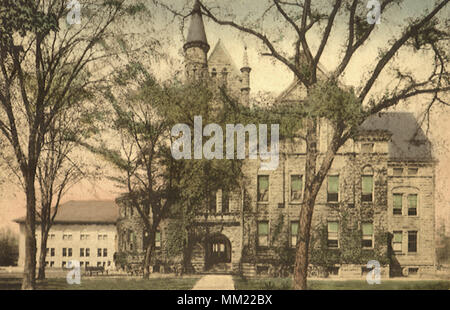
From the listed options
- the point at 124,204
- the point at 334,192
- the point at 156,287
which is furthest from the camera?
the point at 334,192

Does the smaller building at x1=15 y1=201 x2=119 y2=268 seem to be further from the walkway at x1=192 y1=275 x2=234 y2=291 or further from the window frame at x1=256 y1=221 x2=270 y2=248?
the window frame at x1=256 y1=221 x2=270 y2=248

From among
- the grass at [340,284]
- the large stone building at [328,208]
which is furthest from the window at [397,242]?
the grass at [340,284]

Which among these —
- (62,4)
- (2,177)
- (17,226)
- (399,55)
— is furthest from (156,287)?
(399,55)

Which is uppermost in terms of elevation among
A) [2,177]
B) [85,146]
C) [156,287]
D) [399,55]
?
[399,55]

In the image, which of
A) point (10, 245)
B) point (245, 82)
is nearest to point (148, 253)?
point (10, 245)

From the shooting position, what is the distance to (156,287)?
11.9 meters

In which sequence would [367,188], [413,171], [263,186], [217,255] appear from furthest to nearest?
[367,188], [217,255], [263,186], [413,171]

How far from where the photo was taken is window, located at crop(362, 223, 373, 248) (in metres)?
A: 13.2

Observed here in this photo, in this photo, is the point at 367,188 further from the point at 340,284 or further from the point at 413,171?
the point at 340,284

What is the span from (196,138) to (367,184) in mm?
5553

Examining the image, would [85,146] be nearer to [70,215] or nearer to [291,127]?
[70,215]

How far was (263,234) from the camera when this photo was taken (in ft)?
45.3

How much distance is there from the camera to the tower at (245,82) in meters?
12.5

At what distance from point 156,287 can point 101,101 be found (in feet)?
17.2
